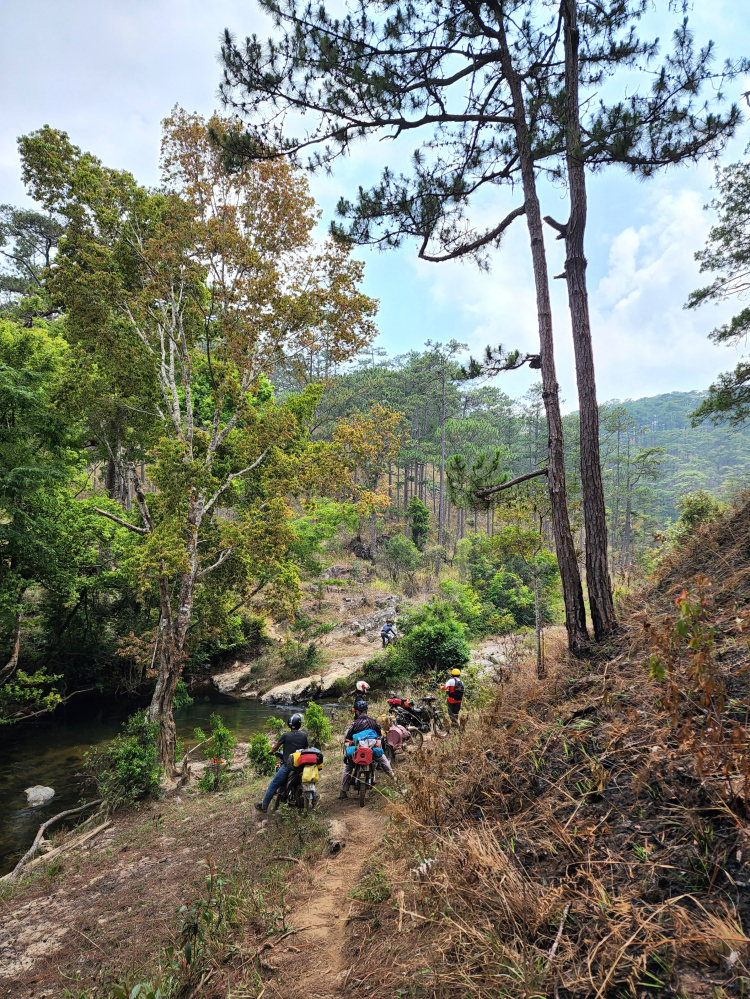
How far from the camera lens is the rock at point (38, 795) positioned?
363 inches

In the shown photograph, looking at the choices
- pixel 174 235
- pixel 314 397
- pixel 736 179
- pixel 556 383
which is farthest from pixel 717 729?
pixel 736 179

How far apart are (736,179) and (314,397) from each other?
11.1 meters

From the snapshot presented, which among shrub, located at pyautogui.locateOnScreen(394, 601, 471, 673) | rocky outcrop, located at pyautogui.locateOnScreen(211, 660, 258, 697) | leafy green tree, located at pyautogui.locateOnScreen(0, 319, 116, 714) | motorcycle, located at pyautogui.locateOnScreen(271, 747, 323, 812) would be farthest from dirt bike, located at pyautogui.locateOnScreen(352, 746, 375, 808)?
rocky outcrop, located at pyautogui.locateOnScreen(211, 660, 258, 697)

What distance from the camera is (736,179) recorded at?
10.7 metres

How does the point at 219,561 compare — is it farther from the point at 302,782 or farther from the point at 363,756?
the point at 363,756

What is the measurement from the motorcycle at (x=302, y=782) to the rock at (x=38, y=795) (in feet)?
20.0

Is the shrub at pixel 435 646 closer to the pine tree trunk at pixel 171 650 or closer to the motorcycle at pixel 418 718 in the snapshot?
the motorcycle at pixel 418 718

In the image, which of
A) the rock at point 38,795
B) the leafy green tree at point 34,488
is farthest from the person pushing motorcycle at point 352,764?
the leafy green tree at point 34,488

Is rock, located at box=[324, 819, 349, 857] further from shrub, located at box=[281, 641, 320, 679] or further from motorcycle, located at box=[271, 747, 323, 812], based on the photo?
shrub, located at box=[281, 641, 320, 679]

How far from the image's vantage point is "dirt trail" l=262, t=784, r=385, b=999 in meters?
3.15

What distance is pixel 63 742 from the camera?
1278cm

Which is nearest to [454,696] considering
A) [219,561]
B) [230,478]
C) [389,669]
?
[219,561]

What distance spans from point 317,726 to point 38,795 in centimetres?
580

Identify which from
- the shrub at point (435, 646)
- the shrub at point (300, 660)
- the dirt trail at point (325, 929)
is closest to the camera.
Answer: the dirt trail at point (325, 929)
